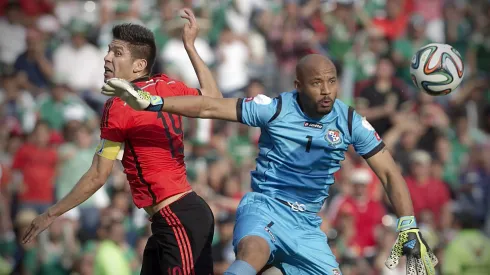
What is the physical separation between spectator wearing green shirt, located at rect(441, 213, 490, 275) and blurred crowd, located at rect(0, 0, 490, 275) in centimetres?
2

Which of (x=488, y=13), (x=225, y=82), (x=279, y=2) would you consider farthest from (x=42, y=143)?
(x=488, y=13)

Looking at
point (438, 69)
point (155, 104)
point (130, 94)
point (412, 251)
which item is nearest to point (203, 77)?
point (155, 104)

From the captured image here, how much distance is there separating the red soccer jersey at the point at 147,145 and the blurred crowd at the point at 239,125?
15.4 feet

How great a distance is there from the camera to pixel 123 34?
802 cm

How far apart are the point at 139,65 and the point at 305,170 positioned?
163 centimetres

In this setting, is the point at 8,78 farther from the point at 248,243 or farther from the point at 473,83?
the point at 248,243

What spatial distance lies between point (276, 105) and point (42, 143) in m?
7.09

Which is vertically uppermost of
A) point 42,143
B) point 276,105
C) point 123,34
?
point 123,34

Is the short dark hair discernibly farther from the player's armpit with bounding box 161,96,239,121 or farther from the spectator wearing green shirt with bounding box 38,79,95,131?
the spectator wearing green shirt with bounding box 38,79,95,131

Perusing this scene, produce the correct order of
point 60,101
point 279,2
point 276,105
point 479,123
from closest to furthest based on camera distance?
point 276,105 → point 60,101 → point 479,123 → point 279,2

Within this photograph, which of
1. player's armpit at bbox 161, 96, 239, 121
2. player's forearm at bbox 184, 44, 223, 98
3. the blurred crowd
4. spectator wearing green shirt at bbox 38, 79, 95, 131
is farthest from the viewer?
spectator wearing green shirt at bbox 38, 79, 95, 131

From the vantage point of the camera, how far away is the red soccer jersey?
7680 millimetres

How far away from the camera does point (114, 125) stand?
7.66 meters

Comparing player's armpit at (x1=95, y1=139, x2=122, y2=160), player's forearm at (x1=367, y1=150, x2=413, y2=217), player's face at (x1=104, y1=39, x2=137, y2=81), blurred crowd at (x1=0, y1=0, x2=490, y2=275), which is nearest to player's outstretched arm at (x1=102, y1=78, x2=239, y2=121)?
player's armpit at (x1=95, y1=139, x2=122, y2=160)
